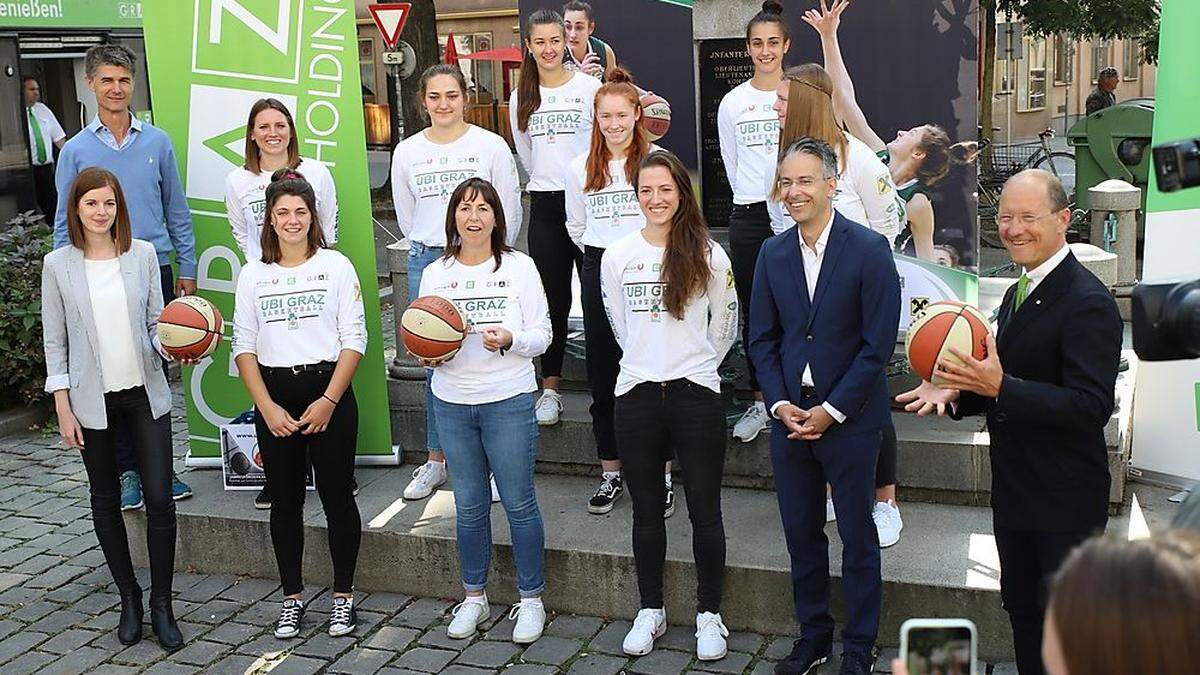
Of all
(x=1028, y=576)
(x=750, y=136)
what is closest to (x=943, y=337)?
(x=1028, y=576)

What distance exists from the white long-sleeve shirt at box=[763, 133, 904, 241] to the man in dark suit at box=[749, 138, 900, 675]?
0.89 metres

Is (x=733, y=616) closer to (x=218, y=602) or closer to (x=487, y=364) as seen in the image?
(x=487, y=364)

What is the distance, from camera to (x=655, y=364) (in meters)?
5.23

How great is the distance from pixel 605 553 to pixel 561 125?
2177 millimetres

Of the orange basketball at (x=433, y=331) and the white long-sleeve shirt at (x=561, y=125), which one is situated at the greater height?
the white long-sleeve shirt at (x=561, y=125)

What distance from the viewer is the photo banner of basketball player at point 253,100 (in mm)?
6949

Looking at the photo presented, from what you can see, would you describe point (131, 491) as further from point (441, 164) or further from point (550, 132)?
point (550, 132)

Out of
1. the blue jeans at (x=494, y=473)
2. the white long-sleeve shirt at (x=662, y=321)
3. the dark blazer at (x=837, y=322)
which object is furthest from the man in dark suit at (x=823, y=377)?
the blue jeans at (x=494, y=473)

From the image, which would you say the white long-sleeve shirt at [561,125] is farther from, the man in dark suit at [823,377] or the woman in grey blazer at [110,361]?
the woman in grey blazer at [110,361]

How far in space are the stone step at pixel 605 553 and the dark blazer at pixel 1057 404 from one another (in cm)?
116

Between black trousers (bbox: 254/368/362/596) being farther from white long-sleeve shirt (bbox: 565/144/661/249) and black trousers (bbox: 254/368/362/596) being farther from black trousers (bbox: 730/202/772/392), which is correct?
black trousers (bbox: 730/202/772/392)

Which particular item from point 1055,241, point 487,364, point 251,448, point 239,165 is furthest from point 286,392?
point 1055,241

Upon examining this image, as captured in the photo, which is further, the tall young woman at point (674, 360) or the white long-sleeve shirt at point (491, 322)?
the white long-sleeve shirt at point (491, 322)

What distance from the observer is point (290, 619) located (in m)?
5.84
